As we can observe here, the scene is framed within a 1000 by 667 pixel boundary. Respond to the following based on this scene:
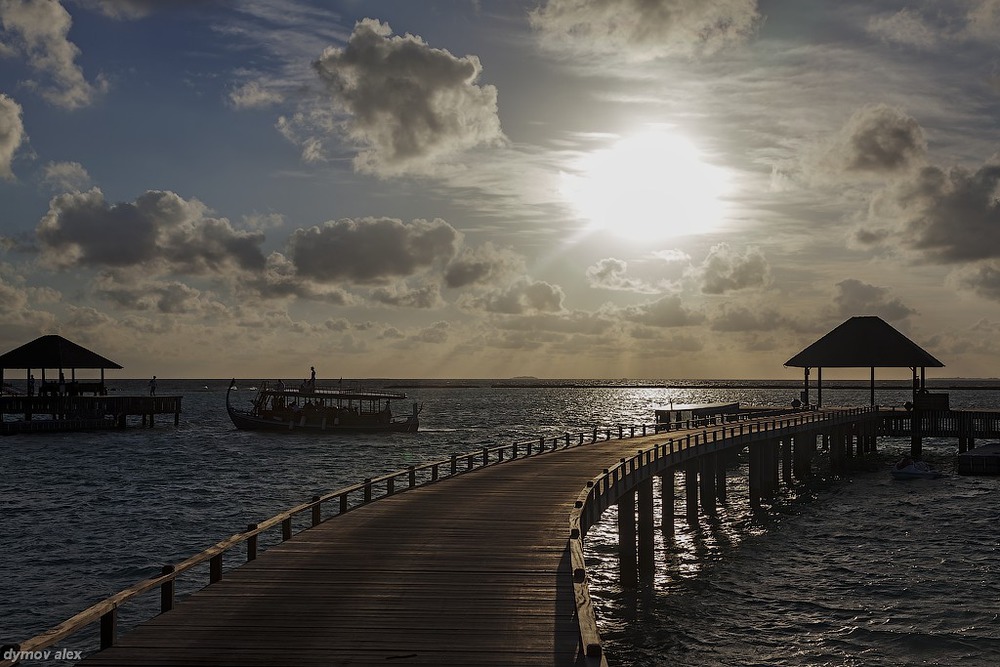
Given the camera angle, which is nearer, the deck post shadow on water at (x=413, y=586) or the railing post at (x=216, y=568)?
the deck post shadow on water at (x=413, y=586)

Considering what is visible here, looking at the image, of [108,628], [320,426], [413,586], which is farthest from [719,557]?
[320,426]

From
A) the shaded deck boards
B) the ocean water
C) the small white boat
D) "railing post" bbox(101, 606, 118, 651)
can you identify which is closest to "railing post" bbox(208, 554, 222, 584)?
the shaded deck boards

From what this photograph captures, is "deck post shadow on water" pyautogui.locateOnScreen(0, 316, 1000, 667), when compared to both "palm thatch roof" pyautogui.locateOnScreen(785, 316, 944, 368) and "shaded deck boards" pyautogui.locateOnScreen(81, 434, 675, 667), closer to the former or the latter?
"shaded deck boards" pyautogui.locateOnScreen(81, 434, 675, 667)

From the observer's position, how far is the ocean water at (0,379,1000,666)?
2091 centimetres

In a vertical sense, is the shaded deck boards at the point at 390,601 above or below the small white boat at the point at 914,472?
above

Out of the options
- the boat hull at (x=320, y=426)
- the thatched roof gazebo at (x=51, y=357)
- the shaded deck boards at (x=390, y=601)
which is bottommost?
the boat hull at (x=320, y=426)

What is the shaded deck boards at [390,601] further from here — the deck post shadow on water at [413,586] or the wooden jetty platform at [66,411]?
the wooden jetty platform at [66,411]

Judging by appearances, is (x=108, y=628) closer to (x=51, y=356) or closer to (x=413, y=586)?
(x=413, y=586)

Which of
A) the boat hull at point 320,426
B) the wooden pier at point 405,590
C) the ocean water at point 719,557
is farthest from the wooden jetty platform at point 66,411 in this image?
the wooden pier at point 405,590

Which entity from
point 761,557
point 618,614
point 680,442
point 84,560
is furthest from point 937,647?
point 84,560

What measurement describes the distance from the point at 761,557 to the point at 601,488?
31.4 ft

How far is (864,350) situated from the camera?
6500 centimetres

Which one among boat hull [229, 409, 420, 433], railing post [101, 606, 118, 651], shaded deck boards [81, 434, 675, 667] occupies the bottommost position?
boat hull [229, 409, 420, 433]

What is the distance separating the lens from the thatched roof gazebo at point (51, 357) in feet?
255
